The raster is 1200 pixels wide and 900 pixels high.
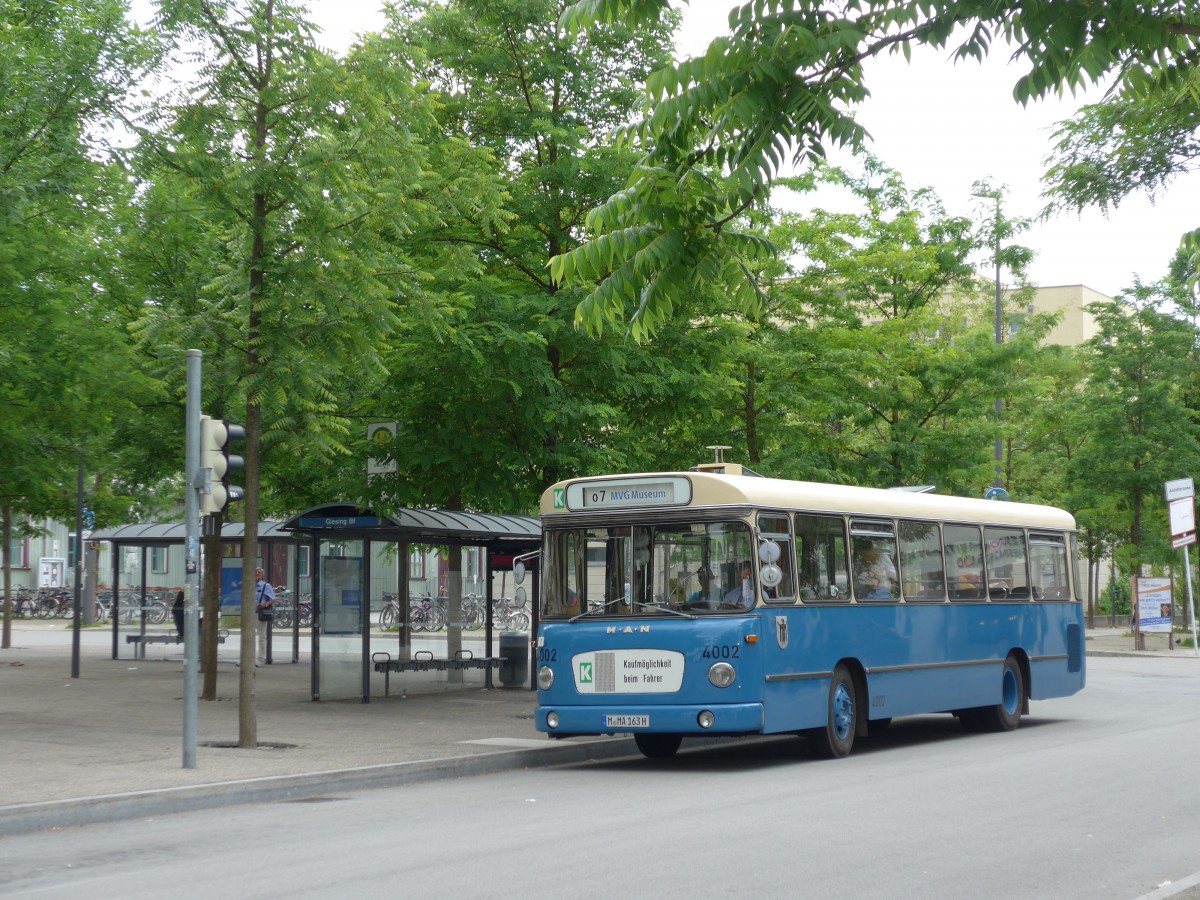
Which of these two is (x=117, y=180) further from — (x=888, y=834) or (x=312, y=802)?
(x=888, y=834)

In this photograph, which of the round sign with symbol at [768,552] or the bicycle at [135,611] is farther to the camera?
the bicycle at [135,611]

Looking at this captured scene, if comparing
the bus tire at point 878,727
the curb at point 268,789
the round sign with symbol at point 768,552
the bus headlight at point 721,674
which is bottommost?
the bus tire at point 878,727

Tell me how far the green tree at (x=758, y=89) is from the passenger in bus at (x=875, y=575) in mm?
9125

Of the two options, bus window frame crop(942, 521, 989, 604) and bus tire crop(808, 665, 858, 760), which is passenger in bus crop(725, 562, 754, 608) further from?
bus window frame crop(942, 521, 989, 604)

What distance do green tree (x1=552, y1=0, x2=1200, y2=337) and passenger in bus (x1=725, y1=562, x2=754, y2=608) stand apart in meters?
7.19

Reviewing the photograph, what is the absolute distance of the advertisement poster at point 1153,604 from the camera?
3825 centimetres

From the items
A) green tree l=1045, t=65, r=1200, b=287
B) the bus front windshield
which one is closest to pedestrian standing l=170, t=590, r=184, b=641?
the bus front windshield

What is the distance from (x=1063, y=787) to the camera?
40.9 feet

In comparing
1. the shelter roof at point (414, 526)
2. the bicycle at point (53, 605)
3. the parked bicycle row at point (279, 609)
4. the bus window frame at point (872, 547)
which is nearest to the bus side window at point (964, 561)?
the bus window frame at point (872, 547)

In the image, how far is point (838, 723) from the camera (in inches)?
610

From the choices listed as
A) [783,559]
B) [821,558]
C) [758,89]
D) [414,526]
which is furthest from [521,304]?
[758,89]

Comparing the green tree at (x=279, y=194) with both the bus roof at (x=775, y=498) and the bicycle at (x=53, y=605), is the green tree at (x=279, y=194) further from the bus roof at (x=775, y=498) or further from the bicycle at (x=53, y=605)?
the bicycle at (x=53, y=605)

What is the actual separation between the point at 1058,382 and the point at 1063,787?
40660mm

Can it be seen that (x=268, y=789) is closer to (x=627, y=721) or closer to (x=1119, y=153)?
(x=627, y=721)
